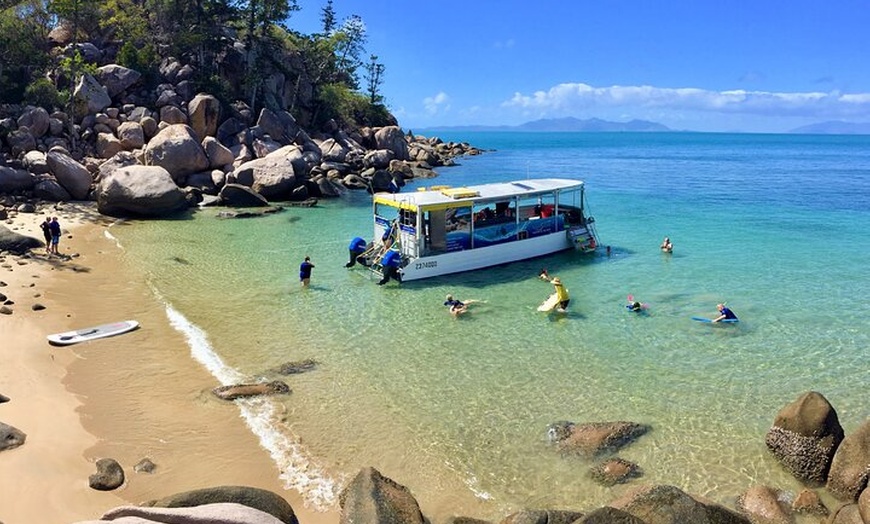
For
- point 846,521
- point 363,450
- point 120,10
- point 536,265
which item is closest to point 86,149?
point 120,10

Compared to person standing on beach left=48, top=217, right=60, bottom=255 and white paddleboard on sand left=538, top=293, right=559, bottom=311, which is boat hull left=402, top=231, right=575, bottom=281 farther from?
person standing on beach left=48, top=217, right=60, bottom=255

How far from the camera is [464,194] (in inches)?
910

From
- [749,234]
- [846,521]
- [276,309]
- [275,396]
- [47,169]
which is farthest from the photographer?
[47,169]

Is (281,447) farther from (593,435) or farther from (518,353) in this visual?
(518,353)

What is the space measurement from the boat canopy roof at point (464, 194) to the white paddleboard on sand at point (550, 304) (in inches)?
211

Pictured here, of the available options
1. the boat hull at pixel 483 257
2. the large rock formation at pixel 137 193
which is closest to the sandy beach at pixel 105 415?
the boat hull at pixel 483 257

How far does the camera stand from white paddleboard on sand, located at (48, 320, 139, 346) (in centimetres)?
1524

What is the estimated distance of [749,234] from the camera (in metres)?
31.2

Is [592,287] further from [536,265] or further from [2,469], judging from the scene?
[2,469]

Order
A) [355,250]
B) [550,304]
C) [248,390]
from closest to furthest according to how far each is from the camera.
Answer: [248,390] → [550,304] → [355,250]

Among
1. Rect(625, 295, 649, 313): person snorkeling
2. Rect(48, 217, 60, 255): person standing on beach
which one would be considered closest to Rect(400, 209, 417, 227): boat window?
Rect(625, 295, 649, 313): person snorkeling

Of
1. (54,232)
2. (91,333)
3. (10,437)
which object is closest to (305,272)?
(91,333)

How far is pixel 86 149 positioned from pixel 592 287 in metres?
32.7

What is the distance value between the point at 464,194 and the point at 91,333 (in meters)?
12.8
